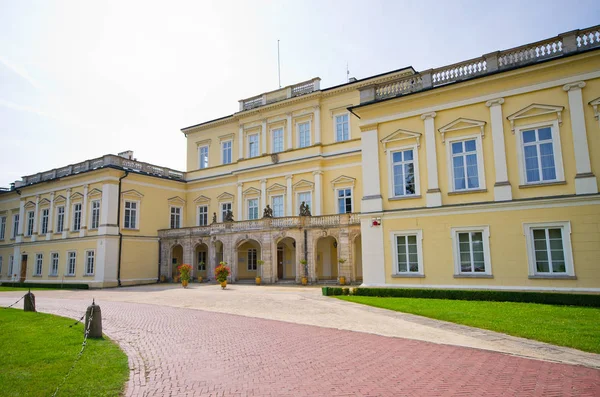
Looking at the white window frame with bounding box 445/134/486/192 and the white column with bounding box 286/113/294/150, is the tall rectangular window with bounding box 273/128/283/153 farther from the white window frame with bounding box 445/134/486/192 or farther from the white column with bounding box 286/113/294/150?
the white window frame with bounding box 445/134/486/192

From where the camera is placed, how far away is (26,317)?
543 inches

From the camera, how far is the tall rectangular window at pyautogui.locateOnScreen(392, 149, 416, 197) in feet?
65.9

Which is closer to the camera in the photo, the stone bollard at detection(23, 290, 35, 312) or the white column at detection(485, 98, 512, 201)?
the stone bollard at detection(23, 290, 35, 312)

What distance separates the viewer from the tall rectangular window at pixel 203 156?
4050 centimetres

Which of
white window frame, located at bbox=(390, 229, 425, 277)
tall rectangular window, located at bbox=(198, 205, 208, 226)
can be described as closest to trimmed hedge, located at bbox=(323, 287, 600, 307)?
white window frame, located at bbox=(390, 229, 425, 277)

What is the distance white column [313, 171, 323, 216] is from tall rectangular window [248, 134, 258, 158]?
25.2 feet

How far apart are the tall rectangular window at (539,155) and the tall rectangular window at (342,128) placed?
1564 centimetres

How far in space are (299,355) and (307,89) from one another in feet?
94.1

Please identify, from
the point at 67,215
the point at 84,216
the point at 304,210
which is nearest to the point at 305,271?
the point at 304,210

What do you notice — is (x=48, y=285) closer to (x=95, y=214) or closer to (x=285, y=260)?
(x=95, y=214)

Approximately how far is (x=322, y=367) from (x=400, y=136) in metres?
15.1

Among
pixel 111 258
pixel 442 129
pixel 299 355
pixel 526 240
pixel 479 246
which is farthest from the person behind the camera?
pixel 111 258

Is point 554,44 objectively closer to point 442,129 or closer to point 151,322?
point 442,129

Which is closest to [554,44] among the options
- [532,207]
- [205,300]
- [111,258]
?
[532,207]
